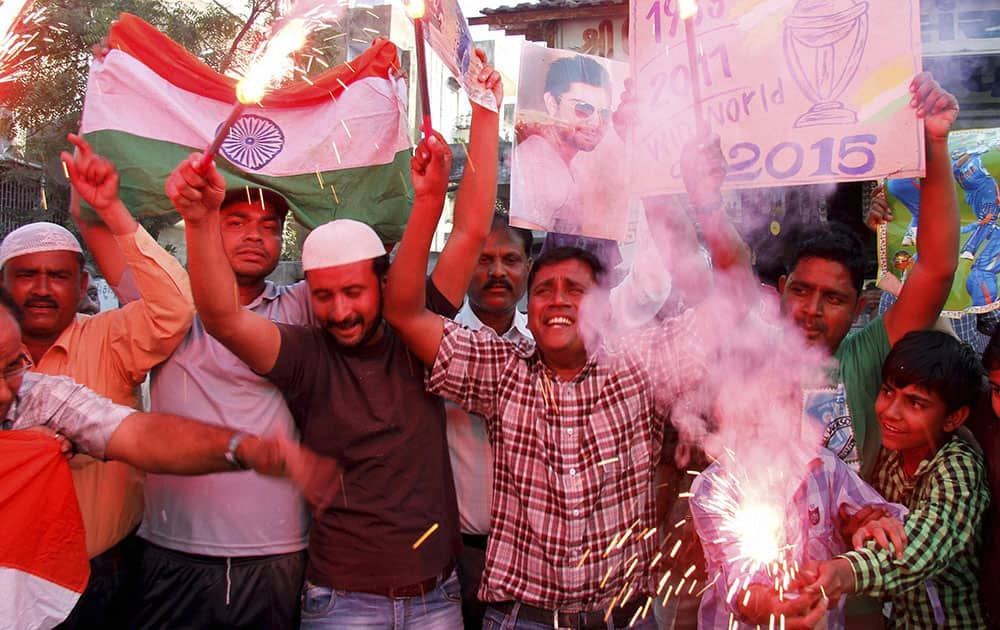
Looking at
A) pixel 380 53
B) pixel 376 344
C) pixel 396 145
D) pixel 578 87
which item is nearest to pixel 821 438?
pixel 376 344

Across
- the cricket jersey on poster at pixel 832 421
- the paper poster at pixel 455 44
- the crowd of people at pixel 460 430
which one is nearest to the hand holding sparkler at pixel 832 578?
the crowd of people at pixel 460 430

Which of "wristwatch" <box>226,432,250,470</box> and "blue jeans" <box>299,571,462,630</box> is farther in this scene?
"blue jeans" <box>299,571,462,630</box>

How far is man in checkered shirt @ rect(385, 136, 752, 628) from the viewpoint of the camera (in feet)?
7.75

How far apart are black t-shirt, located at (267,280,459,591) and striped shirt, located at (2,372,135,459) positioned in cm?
49

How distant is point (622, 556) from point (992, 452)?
3.95 feet

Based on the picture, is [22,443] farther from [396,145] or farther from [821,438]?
[821,438]

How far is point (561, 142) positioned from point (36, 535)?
254cm

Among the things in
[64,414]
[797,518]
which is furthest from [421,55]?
[797,518]

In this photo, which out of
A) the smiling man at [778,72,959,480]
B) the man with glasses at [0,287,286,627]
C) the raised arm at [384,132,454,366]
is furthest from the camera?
the smiling man at [778,72,959,480]

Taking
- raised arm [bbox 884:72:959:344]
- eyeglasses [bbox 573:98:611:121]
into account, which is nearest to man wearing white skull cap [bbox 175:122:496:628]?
eyeglasses [bbox 573:98:611:121]

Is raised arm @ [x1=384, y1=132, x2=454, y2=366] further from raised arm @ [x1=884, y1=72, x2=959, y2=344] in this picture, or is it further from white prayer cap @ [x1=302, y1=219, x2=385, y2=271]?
raised arm @ [x1=884, y1=72, x2=959, y2=344]

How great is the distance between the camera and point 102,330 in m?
2.73

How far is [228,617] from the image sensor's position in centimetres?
252

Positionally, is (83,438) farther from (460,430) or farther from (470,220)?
(470,220)
